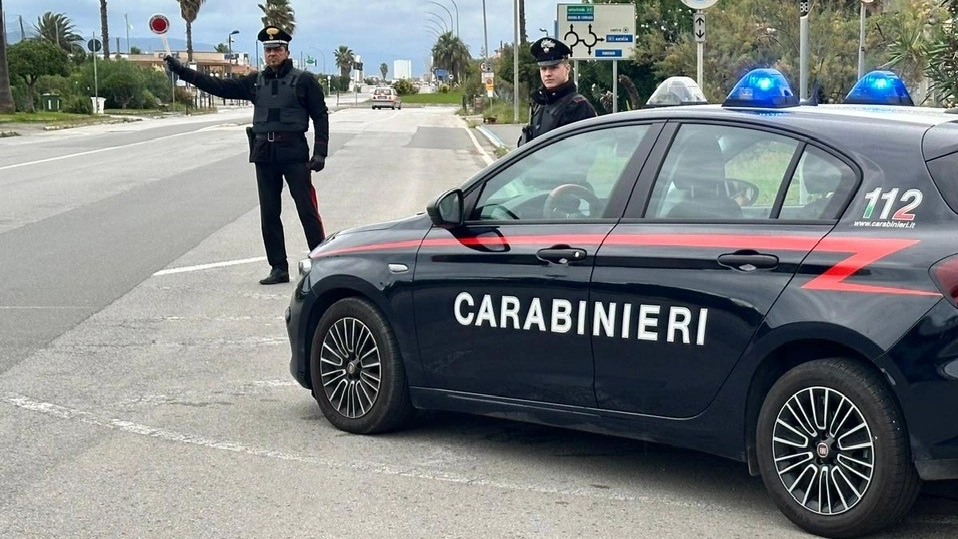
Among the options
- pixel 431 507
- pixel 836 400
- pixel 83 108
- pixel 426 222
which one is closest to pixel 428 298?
pixel 426 222

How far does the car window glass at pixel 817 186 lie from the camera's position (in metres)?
4.76

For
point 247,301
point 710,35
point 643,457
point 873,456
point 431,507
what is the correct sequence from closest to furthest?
point 873,456 → point 431,507 → point 643,457 → point 247,301 → point 710,35

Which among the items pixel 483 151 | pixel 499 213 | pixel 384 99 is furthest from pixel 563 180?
pixel 384 99

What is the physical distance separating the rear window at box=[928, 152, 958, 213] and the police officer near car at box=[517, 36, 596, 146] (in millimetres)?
4315

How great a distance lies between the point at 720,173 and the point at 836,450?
1.14m

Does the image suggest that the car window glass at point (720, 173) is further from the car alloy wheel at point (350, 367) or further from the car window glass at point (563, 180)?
the car alloy wheel at point (350, 367)

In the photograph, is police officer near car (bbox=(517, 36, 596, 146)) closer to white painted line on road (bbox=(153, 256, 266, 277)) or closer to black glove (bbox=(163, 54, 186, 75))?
black glove (bbox=(163, 54, 186, 75))

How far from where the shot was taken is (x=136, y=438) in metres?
6.09

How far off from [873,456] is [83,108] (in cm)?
6287

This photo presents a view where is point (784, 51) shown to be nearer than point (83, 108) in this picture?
Yes

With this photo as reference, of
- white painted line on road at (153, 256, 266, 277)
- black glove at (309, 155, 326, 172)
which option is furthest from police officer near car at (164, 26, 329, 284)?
white painted line on road at (153, 256, 266, 277)

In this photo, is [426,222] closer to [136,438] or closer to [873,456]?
[136,438]

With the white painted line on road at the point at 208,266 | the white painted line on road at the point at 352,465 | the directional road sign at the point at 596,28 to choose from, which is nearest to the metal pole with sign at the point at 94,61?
the directional road sign at the point at 596,28

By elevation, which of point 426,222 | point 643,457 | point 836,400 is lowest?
point 643,457
